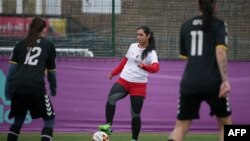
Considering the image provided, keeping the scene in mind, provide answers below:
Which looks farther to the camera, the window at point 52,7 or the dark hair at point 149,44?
the window at point 52,7

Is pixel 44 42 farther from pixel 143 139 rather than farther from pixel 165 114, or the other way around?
pixel 165 114

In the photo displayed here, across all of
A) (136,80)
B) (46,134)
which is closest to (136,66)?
(136,80)

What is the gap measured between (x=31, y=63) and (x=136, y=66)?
2.20 m

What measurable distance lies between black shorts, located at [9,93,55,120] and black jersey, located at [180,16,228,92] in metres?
2.06

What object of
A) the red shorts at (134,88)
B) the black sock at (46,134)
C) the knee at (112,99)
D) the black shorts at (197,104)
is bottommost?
the black sock at (46,134)

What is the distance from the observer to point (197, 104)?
6.80 metres

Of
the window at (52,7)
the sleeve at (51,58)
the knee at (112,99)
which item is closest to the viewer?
the sleeve at (51,58)

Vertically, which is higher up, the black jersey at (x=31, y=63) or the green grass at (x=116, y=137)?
the black jersey at (x=31, y=63)

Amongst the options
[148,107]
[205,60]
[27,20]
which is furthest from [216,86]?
[27,20]

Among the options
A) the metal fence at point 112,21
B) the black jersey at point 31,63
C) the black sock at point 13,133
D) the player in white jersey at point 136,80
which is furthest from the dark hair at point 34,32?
the metal fence at point 112,21

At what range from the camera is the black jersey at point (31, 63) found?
7.98 metres

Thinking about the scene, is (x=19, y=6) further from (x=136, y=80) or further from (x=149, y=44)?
(x=136, y=80)

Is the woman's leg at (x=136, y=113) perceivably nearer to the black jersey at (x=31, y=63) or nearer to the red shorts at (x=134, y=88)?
the red shorts at (x=134, y=88)

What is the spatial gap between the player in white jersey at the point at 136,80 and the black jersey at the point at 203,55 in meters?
2.74
